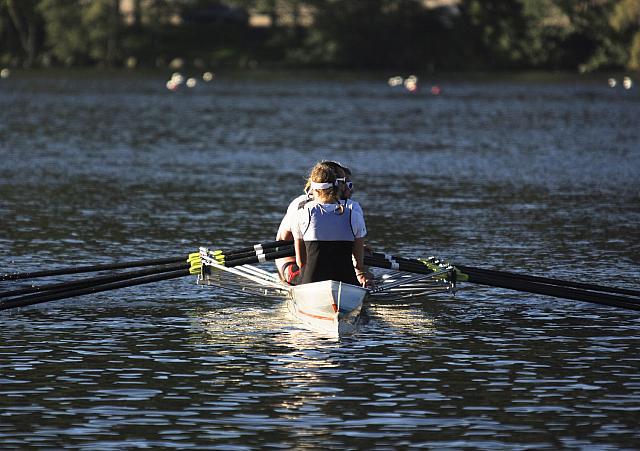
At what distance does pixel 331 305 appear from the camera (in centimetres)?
1702

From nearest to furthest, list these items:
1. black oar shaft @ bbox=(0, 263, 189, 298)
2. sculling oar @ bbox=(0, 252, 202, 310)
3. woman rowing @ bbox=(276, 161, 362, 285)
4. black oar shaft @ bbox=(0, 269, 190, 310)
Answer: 1. woman rowing @ bbox=(276, 161, 362, 285)
2. black oar shaft @ bbox=(0, 269, 190, 310)
3. sculling oar @ bbox=(0, 252, 202, 310)
4. black oar shaft @ bbox=(0, 263, 189, 298)

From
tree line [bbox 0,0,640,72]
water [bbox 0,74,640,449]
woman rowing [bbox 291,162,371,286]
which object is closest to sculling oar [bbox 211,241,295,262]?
water [bbox 0,74,640,449]

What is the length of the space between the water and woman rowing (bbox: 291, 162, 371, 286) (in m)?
0.77

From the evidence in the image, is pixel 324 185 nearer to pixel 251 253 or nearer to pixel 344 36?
pixel 251 253

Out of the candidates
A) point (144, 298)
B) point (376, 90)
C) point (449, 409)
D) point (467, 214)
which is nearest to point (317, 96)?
point (376, 90)

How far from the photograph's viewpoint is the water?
536 inches

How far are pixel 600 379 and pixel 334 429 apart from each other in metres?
3.52

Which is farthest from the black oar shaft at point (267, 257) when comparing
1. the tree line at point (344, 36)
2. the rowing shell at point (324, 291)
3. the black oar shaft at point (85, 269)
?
the tree line at point (344, 36)

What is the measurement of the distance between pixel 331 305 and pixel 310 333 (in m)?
0.63

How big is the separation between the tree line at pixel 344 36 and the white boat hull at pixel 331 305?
449 feet

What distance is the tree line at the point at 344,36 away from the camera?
157m

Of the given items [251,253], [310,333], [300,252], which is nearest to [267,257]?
[251,253]

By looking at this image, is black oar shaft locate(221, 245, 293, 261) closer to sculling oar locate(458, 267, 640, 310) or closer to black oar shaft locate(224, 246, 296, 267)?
black oar shaft locate(224, 246, 296, 267)

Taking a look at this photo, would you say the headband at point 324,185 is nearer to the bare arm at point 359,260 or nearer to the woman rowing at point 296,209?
the woman rowing at point 296,209
